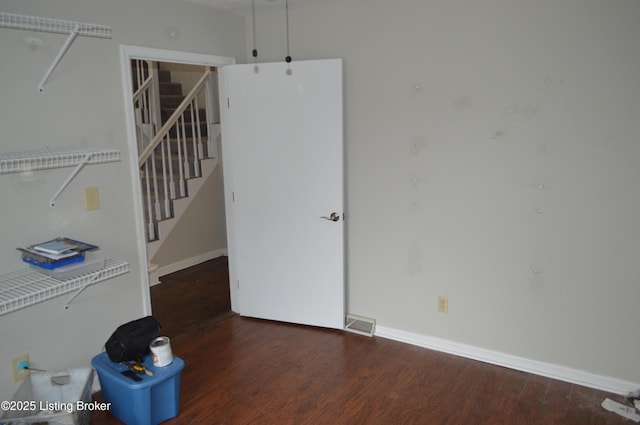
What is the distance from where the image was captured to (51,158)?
7.98 ft

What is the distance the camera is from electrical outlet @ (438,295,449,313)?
3.43m

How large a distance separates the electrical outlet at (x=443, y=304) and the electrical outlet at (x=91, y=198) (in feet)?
7.70

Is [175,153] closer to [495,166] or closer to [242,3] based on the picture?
[242,3]

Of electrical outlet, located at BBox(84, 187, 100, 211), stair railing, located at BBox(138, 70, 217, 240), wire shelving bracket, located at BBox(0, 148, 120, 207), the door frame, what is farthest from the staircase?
wire shelving bracket, located at BBox(0, 148, 120, 207)

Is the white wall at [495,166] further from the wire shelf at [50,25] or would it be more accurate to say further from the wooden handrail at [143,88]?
the wooden handrail at [143,88]

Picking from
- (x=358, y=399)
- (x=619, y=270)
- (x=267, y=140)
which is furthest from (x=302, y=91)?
(x=619, y=270)

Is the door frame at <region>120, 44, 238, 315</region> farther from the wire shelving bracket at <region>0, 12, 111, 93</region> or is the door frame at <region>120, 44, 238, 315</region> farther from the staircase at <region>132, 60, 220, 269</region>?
the staircase at <region>132, 60, 220, 269</region>

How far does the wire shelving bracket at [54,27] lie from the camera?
2.31m

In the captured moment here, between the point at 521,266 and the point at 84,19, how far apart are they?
3.00 m

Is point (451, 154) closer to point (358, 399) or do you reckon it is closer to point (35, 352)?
point (358, 399)

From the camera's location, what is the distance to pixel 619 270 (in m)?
2.83

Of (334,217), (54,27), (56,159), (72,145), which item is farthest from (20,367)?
(334,217)

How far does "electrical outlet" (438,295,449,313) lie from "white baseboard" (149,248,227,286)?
2915 mm

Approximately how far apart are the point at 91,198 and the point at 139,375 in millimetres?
1064
